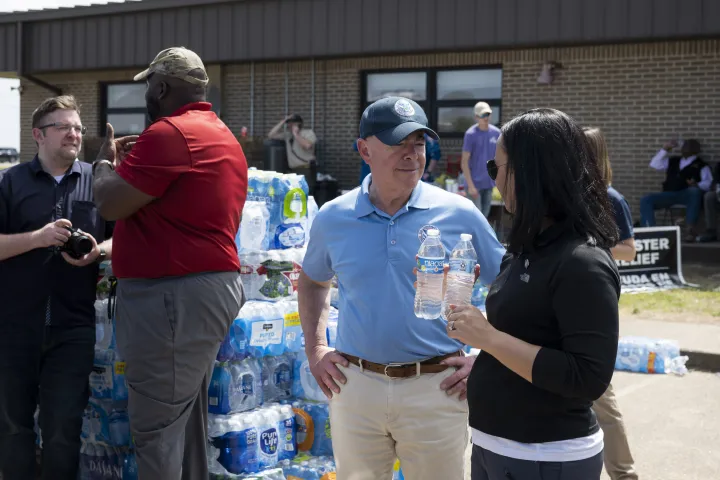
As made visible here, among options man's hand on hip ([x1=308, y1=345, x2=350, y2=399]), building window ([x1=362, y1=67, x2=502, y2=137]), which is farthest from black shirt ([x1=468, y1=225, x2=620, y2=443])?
building window ([x1=362, y1=67, x2=502, y2=137])

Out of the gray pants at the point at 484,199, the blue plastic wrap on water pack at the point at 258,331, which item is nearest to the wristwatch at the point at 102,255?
the blue plastic wrap on water pack at the point at 258,331

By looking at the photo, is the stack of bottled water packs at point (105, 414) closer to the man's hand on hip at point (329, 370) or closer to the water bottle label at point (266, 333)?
the water bottle label at point (266, 333)

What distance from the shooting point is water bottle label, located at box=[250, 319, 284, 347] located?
4711 mm

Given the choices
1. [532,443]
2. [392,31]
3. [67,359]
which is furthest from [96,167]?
[392,31]

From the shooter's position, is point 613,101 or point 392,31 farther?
point 392,31

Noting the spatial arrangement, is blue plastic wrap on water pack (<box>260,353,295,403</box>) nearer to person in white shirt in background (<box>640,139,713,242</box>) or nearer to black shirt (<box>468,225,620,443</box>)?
black shirt (<box>468,225,620,443</box>)

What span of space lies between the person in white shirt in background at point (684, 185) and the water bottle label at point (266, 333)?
432 inches

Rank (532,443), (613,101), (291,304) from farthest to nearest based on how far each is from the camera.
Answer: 1. (613,101)
2. (291,304)
3. (532,443)

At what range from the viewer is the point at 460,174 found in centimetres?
1611

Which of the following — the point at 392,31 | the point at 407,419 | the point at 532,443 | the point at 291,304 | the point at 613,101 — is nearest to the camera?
the point at 532,443

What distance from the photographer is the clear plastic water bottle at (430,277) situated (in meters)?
2.92

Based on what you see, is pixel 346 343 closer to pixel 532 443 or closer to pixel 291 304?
pixel 532 443

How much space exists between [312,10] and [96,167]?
14830mm

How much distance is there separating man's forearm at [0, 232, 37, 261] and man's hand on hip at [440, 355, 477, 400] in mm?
2202
